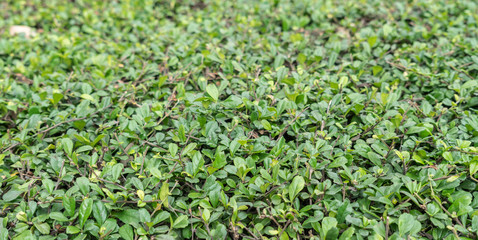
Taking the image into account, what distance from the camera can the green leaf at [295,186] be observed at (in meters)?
1.66

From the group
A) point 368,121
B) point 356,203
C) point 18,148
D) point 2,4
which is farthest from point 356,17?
point 2,4

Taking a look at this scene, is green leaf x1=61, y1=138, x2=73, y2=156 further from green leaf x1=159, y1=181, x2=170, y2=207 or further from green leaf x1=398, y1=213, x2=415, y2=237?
green leaf x1=398, y1=213, x2=415, y2=237

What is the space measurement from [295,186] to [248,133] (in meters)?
0.45

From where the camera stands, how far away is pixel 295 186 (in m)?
1.67

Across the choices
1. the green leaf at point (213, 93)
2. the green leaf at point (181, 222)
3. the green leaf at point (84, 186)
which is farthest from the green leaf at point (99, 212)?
the green leaf at point (213, 93)

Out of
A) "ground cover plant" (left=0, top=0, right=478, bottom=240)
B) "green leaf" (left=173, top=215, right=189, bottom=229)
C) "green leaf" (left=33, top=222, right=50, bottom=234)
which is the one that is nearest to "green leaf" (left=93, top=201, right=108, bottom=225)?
"ground cover plant" (left=0, top=0, right=478, bottom=240)

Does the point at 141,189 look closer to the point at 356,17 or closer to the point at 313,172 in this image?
the point at 313,172

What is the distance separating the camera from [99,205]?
5.50 feet

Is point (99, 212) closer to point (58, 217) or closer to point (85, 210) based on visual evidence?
point (85, 210)

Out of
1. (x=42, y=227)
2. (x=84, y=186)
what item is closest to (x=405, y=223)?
(x=84, y=186)

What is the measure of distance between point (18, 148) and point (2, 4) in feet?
9.58

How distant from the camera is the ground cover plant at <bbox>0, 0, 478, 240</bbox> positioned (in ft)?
5.37

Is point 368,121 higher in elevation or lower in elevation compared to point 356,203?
higher

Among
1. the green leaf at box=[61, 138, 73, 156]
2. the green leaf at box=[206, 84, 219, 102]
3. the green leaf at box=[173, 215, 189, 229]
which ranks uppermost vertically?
the green leaf at box=[206, 84, 219, 102]
